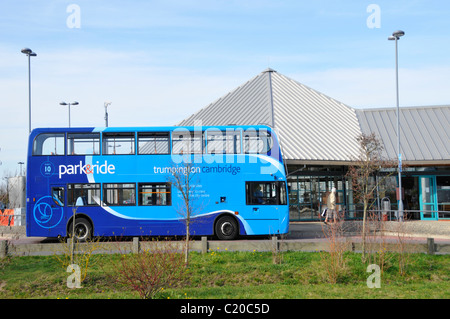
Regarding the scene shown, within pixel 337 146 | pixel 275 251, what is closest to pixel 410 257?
pixel 275 251

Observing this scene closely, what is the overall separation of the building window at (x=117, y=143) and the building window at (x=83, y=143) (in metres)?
0.30

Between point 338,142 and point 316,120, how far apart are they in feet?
9.63

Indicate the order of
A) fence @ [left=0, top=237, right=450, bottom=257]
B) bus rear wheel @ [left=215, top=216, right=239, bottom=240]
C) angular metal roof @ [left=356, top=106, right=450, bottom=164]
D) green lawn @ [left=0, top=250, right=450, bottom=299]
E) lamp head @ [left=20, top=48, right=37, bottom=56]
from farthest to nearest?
angular metal roof @ [left=356, top=106, right=450, bottom=164] < lamp head @ [left=20, top=48, right=37, bottom=56] < bus rear wheel @ [left=215, top=216, right=239, bottom=240] < fence @ [left=0, top=237, right=450, bottom=257] < green lawn @ [left=0, top=250, right=450, bottom=299]

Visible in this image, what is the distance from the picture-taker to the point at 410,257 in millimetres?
14047

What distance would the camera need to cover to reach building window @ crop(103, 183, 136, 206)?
18.7m

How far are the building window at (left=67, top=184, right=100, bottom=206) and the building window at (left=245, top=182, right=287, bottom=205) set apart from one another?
5.83m

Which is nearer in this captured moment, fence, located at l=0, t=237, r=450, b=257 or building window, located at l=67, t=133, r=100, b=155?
fence, located at l=0, t=237, r=450, b=257

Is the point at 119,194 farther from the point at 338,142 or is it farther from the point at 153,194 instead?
the point at 338,142

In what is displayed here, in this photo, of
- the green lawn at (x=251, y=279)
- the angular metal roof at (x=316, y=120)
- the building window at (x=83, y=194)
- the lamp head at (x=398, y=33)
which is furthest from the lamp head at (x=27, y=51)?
the lamp head at (x=398, y=33)

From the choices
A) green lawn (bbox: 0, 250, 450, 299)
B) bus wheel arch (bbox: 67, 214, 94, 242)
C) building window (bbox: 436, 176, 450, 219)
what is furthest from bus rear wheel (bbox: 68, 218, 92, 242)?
building window (bbox: 436, 176, 450, 219)

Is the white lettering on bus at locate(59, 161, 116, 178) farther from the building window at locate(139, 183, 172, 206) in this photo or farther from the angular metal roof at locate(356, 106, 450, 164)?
the angular metal roof at locate(356, 106, 450, 164)
